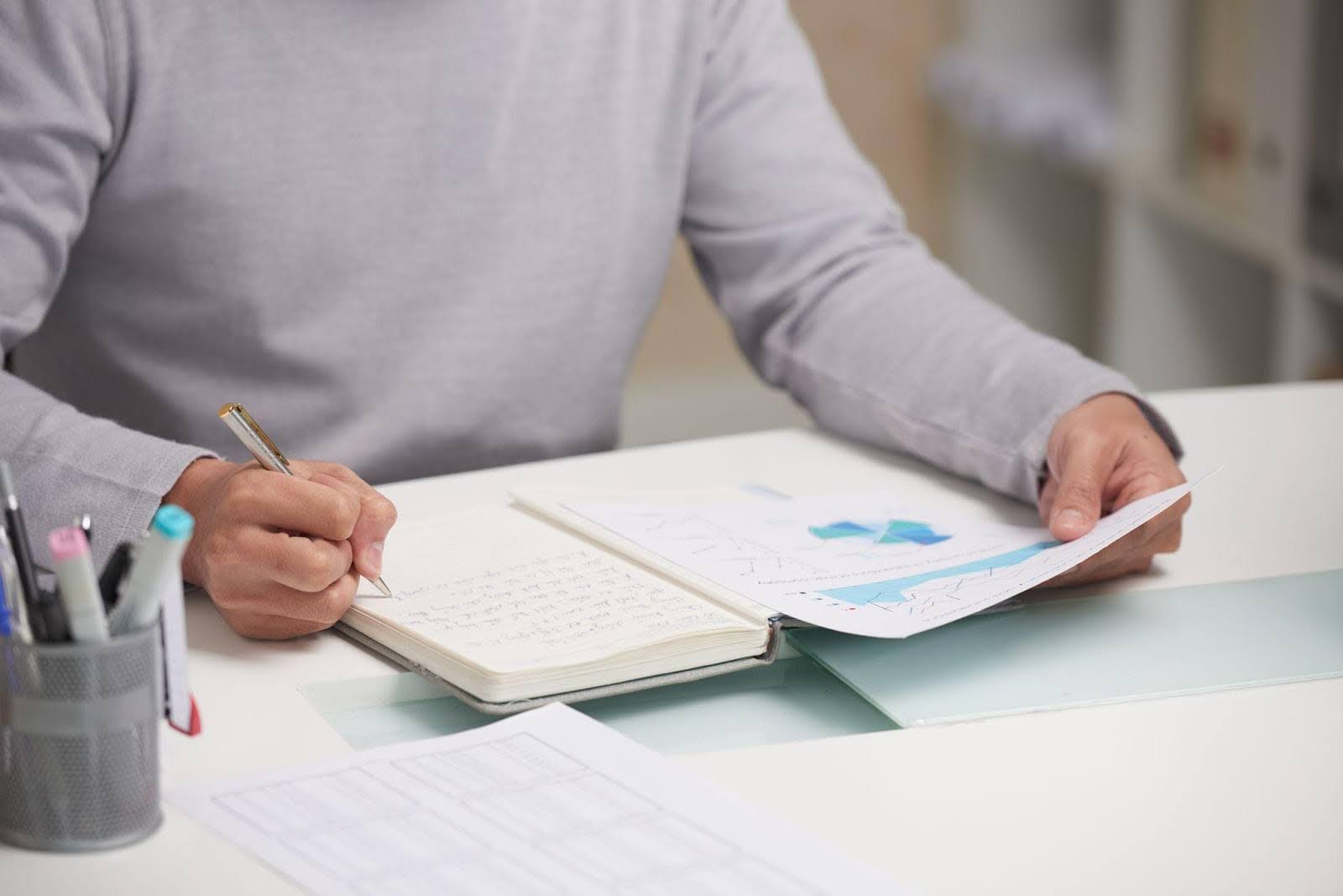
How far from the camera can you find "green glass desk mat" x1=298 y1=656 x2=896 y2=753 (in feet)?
2.04

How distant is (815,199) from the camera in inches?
43.6

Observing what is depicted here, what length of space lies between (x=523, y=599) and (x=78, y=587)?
0.77 feet

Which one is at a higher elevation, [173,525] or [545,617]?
[173,525]

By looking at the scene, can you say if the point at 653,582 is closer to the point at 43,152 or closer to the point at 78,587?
the point at 78,587

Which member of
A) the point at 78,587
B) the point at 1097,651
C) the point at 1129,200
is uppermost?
the point at 78,587

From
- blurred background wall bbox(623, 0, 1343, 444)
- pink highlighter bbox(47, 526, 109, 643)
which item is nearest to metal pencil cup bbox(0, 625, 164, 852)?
pink highlighter bbox(47, 526, 109, 643)

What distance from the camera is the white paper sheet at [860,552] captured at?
690mm

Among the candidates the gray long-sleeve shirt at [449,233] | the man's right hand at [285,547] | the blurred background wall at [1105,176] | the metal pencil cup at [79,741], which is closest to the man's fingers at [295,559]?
the man's right hand at [285,547]

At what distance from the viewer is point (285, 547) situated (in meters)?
0.65

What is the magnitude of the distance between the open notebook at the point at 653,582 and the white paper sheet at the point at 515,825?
0.05 metres

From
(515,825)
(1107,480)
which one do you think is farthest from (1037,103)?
(515,825)

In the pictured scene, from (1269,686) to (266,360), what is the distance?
25.1 inches

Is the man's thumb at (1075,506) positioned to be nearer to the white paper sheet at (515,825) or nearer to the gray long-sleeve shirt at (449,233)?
the gray long-sleeve shirt at (449,233)

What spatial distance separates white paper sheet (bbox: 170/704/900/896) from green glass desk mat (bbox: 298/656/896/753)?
1.3 inches
